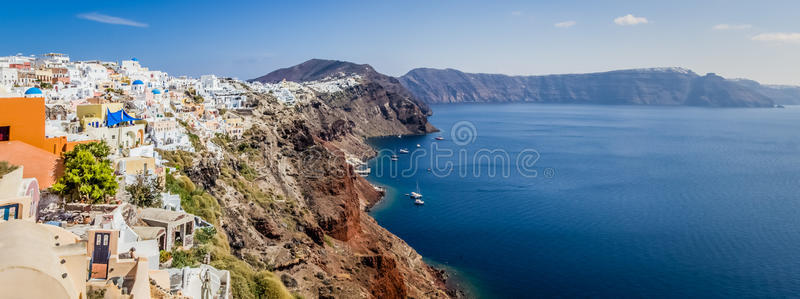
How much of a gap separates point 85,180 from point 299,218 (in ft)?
66.3

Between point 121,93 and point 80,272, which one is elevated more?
point 121,93

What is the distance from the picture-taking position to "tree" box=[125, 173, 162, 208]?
69.9 feet

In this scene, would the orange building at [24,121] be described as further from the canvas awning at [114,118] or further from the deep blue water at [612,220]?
the deep blue water at [612,220]

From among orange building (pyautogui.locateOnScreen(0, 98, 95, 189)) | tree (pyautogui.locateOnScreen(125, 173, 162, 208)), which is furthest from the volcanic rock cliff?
orange building (pyautogui.locateOnScreen(0, 98, 95, 189))

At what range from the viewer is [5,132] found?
19.7 m

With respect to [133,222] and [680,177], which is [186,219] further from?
[680,177]

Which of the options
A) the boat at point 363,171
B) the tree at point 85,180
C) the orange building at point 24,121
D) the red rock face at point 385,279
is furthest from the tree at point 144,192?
the boat at point 363,171

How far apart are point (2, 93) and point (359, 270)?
76.7 ft

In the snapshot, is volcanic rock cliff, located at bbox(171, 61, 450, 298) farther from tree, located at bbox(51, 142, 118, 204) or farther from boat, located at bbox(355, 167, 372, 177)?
boat, located at bbox(355, 167, 372, 177)

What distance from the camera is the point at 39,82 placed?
4241 cm

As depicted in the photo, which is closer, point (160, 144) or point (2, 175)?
point (2, 175)

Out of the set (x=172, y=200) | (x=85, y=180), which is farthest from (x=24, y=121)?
(x=172, y=200)

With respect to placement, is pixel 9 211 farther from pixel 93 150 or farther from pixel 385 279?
pixel 385 279

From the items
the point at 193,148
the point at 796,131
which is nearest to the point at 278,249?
the point at 193,148
